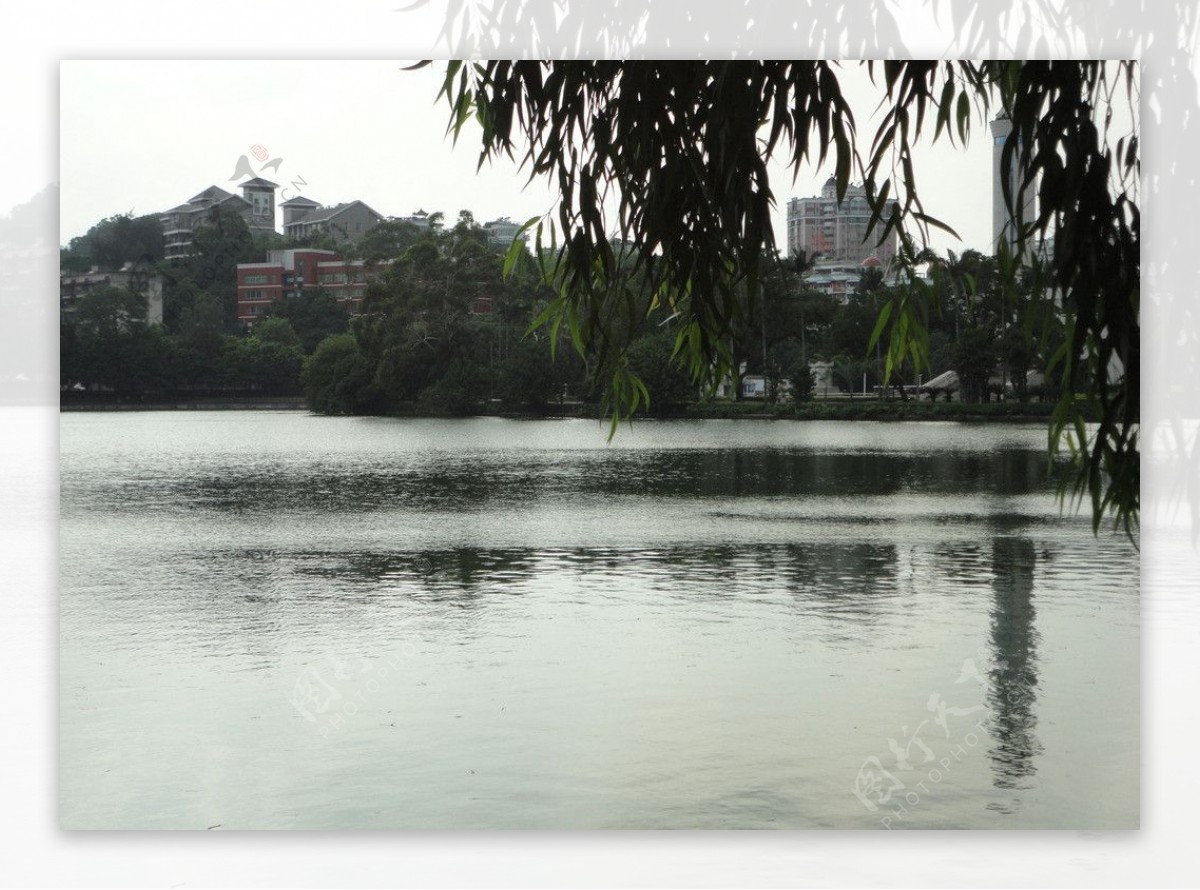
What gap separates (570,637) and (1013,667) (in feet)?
6.03

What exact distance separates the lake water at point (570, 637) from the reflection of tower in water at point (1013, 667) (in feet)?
0.05

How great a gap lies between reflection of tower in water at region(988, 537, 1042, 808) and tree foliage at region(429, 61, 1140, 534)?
1.18 metres

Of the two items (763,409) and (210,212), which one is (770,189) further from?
(210,212)

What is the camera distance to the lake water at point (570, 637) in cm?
397

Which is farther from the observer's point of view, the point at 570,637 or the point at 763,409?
the point at 570,637

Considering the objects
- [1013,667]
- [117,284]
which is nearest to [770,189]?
[117,284]

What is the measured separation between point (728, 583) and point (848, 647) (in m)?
0.94

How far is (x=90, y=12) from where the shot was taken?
12.1ft

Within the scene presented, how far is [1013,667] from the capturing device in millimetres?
4988

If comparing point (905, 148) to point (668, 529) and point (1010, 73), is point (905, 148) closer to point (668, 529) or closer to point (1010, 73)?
point (1010, 73)

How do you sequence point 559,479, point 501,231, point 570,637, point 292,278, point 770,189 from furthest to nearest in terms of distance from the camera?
point 570,637 → point 559,479 → point 292,278 → point 501,231 → point 770,189

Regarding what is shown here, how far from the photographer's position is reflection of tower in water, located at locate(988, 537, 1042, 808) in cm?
413

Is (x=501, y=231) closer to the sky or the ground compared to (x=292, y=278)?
closer to the sky

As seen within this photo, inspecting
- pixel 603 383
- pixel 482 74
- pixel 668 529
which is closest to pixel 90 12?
pixel 482 74
